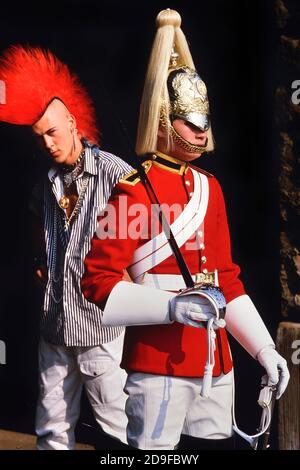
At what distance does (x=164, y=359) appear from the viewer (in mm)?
4133

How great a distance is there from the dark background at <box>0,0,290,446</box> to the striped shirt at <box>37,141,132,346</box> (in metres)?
0.12

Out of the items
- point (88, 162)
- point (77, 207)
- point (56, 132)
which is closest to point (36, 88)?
point (56, 132)

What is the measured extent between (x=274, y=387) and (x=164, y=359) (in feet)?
1.48

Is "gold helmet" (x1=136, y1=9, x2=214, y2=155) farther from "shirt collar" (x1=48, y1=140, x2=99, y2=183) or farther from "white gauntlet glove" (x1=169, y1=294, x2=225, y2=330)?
"white gauntlet glove" (x1=169, y1=294, x2=225, y2=330)

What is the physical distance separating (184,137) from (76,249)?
66 centimetres

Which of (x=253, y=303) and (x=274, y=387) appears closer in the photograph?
(x=274, y=387)

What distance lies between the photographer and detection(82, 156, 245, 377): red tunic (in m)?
4.09

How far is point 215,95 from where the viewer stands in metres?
4.72

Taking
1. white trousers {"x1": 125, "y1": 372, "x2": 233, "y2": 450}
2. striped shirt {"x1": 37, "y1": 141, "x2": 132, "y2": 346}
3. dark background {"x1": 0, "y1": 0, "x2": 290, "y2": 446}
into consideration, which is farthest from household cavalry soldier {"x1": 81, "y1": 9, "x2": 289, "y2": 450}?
dark background {"x1": 0, "y1": 0, "x2": 290, "y2": 446}

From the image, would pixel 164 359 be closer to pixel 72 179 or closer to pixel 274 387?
pixel 274 387
